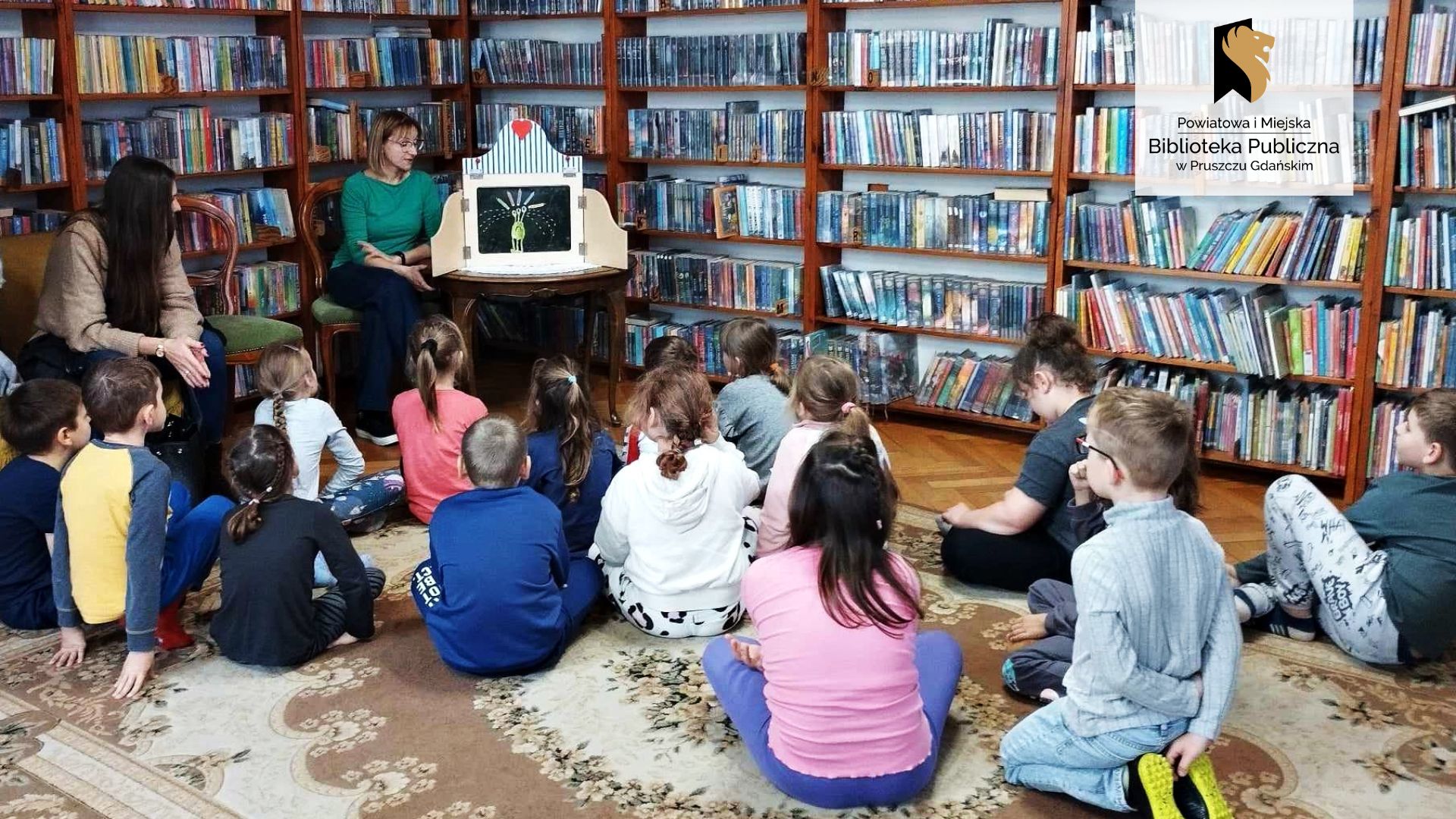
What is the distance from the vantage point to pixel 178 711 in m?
2.96

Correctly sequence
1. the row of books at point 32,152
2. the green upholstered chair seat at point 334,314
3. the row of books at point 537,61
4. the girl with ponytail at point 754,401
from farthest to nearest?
the row of books at point 537,61, the green upholstered chair seat at point 334,314, the row of books at point 32,152, the girl with ponytail at point 754,401

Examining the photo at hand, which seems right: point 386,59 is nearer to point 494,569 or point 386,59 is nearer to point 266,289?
point 266,289

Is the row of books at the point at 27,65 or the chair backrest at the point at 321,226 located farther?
the chair backrest at the point at 321,226

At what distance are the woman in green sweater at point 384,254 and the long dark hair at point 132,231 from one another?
1029mm

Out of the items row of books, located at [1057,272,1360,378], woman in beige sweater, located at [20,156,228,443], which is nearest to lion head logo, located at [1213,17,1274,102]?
row of books, located at [1057,272,1360,378]

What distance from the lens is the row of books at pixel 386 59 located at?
5578 millimetres

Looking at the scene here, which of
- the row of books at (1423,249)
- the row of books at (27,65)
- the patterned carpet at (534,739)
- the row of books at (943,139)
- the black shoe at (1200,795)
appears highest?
the row of books at (27,65)

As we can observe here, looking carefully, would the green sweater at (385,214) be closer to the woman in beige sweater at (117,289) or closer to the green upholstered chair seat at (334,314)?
the green upholstered chair seat at (334,314)

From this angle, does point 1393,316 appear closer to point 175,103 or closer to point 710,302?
point 710,302

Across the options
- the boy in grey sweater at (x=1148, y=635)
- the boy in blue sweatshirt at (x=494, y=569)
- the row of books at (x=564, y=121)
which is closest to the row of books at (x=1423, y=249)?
the boy in grey sweater at (x=1148, y=635)

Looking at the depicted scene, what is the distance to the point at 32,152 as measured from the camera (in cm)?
457

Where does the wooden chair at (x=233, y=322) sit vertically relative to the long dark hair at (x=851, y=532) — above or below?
above

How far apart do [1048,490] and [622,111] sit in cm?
323

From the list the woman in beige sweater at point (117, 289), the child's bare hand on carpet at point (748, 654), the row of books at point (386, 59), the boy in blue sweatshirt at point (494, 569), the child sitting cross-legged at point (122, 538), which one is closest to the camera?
the child's bare hand on carpet at point (748, 654)
